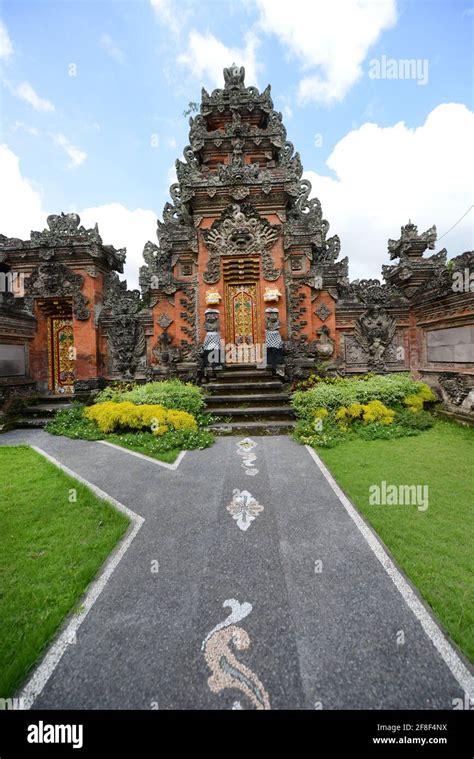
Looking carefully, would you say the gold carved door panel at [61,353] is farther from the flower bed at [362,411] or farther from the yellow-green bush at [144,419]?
the flower bed at [362,411]

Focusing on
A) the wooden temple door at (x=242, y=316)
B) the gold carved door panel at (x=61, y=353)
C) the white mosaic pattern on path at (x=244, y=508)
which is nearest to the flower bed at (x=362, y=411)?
the white mosaic pattern on path at (x=244, y=508)

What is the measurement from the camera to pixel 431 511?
3986 millimetres

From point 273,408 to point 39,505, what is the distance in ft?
20.4

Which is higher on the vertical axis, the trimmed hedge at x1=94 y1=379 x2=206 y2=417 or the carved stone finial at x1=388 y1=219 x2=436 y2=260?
the carved stone finial at x1=388 y1=219 x2=436 y2=260

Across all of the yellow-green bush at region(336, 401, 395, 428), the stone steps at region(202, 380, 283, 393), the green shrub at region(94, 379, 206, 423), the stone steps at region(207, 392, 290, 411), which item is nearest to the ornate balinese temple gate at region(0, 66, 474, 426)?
the stone steps at region(202, 380, 283, 393)

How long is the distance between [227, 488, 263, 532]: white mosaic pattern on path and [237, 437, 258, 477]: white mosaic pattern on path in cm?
80

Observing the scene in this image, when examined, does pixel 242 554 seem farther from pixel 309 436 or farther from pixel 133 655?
pixel 309 436

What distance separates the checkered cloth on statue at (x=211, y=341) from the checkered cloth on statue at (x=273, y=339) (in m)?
1.86

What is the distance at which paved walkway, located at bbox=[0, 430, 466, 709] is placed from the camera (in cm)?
192

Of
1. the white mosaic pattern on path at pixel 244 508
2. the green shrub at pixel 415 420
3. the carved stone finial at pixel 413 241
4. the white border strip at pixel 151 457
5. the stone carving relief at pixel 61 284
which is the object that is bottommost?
the white mosaic pattern on path at pixel 244 508

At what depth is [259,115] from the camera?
14773mm

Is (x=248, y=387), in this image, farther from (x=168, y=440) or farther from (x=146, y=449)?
Answer: (x=146, y=449)

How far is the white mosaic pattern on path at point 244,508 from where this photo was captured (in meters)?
3.92

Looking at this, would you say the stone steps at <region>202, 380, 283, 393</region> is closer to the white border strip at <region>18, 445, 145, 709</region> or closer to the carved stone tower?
the carved stone tower
